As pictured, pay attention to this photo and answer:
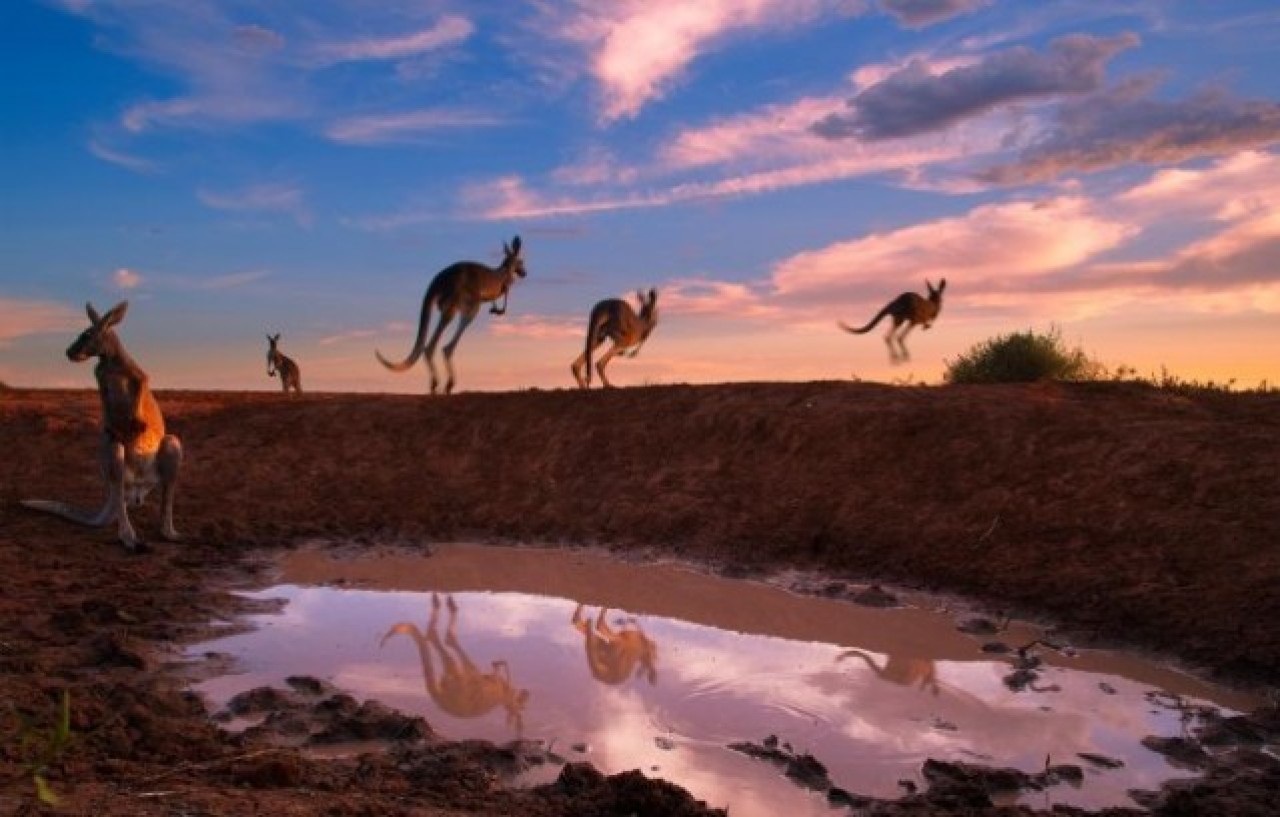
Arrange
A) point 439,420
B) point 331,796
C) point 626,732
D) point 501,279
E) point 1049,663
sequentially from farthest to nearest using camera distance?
point 501,279 < point 439,420 < point 1049,663 < point 626,732 < point 331,796

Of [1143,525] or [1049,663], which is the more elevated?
[1143,525]

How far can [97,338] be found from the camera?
8742mm

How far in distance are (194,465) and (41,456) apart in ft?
5.49

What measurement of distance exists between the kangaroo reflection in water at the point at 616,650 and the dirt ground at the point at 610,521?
5.25 feet

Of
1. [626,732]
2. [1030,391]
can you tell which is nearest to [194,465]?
[626,732]

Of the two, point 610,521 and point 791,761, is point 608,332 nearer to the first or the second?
point 610,521

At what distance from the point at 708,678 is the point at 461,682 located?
4.92 ft

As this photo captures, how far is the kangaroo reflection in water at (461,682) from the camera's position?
238 inches

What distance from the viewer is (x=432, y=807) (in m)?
4.33

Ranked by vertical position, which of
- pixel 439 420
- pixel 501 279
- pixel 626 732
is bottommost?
pixel 626 732

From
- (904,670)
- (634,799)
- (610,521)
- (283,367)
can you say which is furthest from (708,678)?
(283,367)

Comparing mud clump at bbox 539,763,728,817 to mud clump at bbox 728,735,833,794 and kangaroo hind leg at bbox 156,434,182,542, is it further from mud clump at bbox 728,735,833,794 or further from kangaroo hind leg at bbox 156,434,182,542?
kangaroo hind leg at bbox 156,434,182,542

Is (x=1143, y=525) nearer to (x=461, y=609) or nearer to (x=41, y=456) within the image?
(x=461, y=609)

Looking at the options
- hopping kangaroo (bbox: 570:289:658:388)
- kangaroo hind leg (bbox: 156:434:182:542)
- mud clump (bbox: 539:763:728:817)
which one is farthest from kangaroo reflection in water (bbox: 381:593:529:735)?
hopping kangaroo (bbox: 570:289:658:388)
